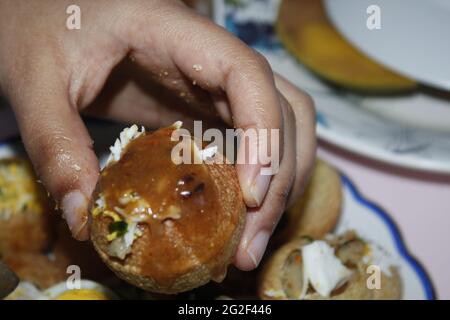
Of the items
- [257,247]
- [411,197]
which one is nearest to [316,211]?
[411,197]

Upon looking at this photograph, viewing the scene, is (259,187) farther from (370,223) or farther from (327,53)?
(327,53)

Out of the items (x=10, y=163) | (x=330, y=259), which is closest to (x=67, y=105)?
(x=10, y=163)

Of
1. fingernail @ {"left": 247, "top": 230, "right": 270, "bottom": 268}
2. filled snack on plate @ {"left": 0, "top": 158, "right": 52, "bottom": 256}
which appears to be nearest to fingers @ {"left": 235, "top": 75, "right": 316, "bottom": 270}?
fingernail @ {"left": 247, "top": 230, "right": 270, "bottom": 268}

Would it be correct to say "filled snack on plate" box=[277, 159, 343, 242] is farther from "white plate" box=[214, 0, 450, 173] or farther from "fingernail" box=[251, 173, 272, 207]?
"fingernail" box=[251, 173, 272, 207]

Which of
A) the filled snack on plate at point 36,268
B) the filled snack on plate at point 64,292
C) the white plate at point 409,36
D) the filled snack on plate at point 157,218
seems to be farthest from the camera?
the white plate at point 409,36

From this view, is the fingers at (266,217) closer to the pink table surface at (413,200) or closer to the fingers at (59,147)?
the fingers at (59,147)

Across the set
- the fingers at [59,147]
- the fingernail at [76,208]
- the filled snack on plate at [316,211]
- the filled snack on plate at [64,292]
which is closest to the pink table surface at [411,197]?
the filled snack on plate at [316,211]
